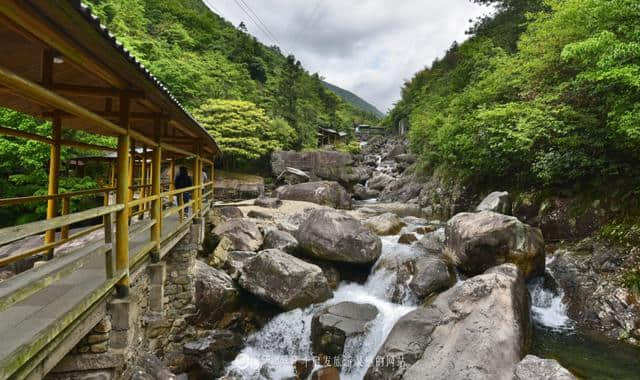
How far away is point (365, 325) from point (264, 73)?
114 ft

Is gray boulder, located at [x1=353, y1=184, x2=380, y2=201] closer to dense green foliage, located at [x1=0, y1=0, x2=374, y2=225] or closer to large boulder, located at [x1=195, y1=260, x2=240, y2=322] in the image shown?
dense green foliage, located at [x1=0, y1=0, x2=374, y2=225]

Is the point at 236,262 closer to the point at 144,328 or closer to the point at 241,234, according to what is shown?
the point at 241,234

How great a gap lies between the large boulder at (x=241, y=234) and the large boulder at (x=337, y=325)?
145 inches

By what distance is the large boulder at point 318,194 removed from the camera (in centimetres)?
2042

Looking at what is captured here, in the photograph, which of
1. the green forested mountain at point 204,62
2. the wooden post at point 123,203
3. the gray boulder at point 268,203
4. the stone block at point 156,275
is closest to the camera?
the wooden post at point 123,203

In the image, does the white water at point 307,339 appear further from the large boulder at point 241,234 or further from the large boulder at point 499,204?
the large boulder at point 499,204

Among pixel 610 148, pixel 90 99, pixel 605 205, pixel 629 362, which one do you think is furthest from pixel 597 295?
pixel 90 99

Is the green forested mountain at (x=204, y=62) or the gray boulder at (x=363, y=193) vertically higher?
the green forested mountain at (x=204, y=62)

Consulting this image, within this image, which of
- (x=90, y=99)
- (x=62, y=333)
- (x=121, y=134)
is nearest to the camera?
(x=62, y=333)

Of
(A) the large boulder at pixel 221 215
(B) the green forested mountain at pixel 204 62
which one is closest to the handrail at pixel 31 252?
(A) the large boulder at pixel 221 215

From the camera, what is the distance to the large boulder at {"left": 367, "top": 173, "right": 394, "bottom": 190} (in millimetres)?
28448

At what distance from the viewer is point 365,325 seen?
7645 millimetres

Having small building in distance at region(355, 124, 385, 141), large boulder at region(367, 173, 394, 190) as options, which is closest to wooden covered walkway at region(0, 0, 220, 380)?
large boulder at region(367, 173, 394, 190)

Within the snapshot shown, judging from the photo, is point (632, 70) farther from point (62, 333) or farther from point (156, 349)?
point (156, 349)
